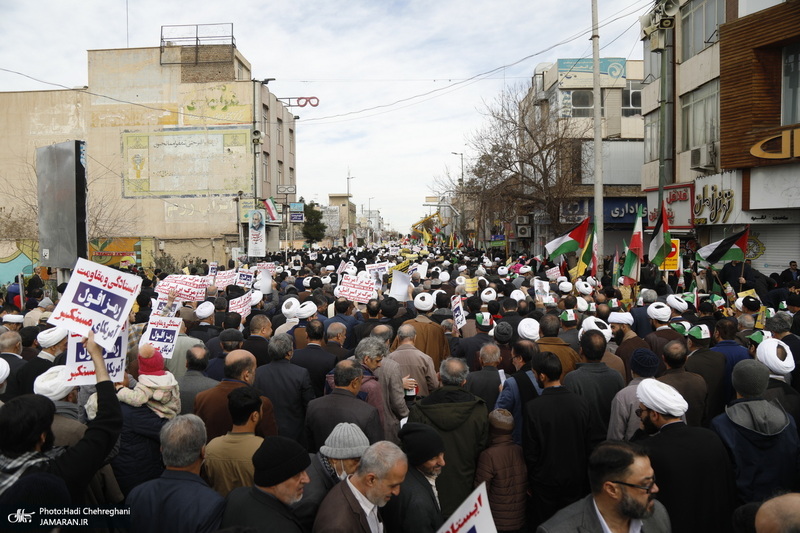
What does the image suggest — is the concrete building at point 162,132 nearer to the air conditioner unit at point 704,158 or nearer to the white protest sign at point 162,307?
the air conditioner unit at point 704,158

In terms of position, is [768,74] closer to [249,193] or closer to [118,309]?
[118,309]

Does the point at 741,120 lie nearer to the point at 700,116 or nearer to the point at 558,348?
the point at 700,116

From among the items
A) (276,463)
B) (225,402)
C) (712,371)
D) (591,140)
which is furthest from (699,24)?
(276,463)

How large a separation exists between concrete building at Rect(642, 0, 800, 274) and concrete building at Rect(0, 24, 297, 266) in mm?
28710

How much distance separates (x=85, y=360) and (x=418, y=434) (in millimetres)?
2396

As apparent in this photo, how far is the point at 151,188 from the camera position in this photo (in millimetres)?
43188

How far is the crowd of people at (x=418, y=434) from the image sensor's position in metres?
3.27

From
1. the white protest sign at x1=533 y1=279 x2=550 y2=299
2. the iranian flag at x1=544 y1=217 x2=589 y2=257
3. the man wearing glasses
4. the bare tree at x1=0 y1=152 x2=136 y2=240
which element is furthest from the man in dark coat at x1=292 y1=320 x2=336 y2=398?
the bare tree at x1=0 y1=152 x2=136 y2=240

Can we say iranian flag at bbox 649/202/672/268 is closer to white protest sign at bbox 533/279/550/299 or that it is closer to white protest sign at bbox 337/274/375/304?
white protest sign at bbox 533/279/550/299

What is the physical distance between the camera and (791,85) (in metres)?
18.8

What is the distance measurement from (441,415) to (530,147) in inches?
1177

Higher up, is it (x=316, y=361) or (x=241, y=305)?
(x=241, y=305)

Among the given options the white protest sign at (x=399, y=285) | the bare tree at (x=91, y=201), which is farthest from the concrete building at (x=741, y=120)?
the bare tree at (x=91, y=201)

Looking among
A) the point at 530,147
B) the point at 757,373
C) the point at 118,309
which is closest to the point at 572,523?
the point at 757,373
